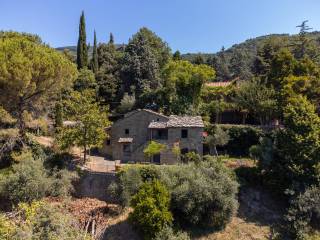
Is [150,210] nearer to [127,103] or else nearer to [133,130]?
[133,130]

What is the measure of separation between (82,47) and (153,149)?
107ft

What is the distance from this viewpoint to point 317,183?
30047mm

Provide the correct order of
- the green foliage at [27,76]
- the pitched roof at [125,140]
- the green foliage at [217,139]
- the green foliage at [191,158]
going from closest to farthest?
the green foliage at [27,76] → the green foliage at [191,158] → the green foliage at [217,139] → the pitched roof at [125,140]

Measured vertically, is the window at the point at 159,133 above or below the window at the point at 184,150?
above

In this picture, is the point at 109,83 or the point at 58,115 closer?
the point at 58,115

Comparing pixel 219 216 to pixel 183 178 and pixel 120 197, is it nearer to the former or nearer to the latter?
pixel 183 178

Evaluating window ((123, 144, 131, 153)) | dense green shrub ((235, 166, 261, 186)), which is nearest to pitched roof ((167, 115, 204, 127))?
window ((123, 144, 131, 153))

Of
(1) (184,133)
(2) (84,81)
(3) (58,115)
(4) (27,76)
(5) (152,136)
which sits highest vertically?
(2) (84,81)

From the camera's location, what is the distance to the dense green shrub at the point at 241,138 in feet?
129

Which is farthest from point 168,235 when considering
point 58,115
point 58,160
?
point 58,115

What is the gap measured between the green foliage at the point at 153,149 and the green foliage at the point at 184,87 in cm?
860

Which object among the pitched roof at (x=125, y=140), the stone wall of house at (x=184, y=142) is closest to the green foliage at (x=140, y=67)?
the pitched roof at (x=125, y=140)

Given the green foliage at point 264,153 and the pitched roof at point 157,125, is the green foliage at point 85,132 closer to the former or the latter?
the pitched roof at point 157,125

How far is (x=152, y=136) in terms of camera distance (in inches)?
1576
